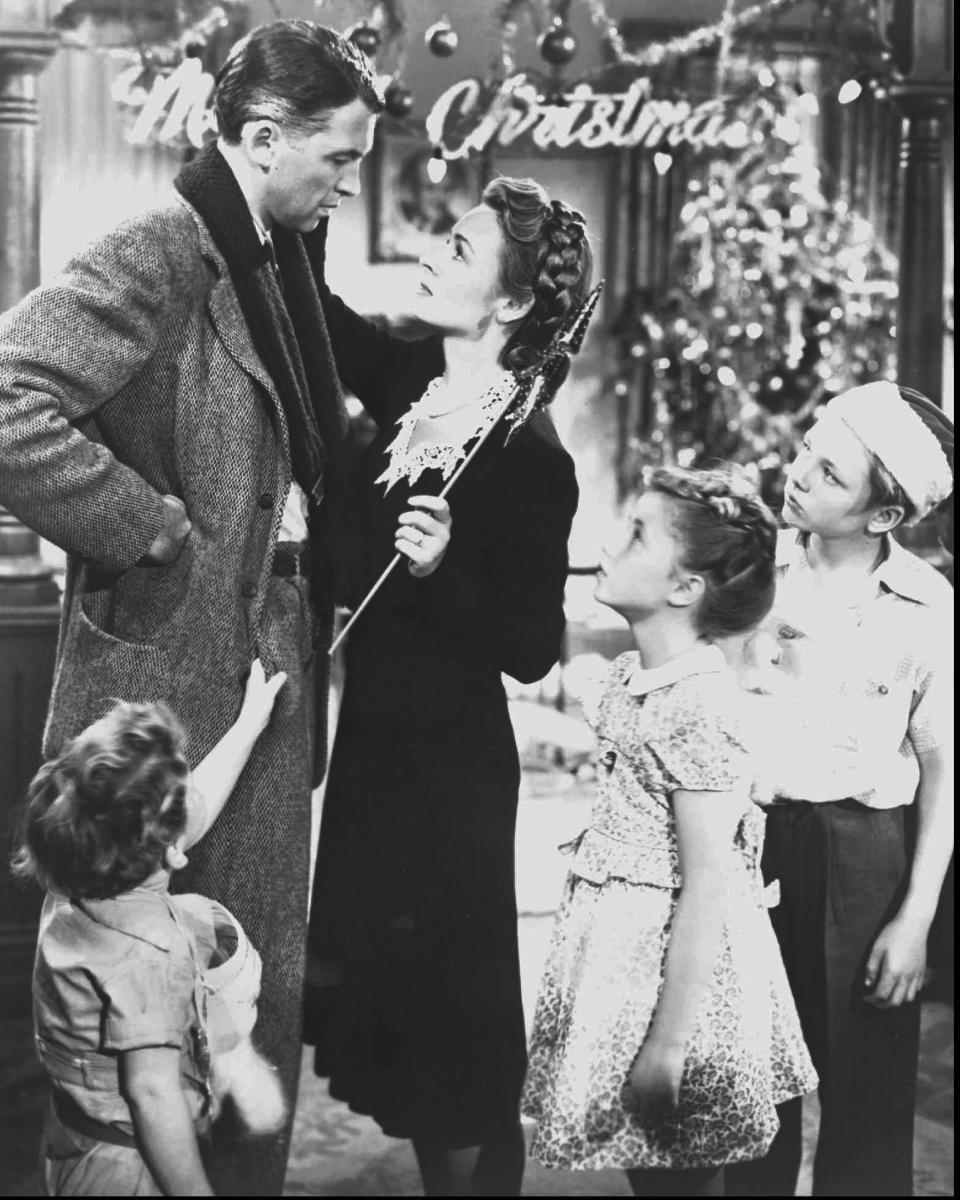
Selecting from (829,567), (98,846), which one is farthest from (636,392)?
(98,846)

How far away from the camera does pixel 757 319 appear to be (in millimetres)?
7656

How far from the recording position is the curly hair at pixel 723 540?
7.04 ft

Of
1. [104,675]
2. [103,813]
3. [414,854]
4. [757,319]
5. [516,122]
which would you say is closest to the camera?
[103,813]

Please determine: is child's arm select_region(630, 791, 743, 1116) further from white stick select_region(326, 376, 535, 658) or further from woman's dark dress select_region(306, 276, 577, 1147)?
white stick select_region(326, 376, 535, 658)

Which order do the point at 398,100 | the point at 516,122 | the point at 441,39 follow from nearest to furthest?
the point at 441,39 < the point at 516,122 < the point at 398,100

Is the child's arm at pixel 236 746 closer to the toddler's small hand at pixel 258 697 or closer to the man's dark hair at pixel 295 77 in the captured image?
the toddler's small hand at pixel 258 697

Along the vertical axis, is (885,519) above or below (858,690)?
above

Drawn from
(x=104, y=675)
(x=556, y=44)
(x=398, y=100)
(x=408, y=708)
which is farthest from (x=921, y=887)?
(x=398, y=100)

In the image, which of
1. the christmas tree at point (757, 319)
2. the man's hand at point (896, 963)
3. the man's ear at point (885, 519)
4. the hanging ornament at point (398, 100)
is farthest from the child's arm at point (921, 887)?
the christmas tree at point (757, 319)

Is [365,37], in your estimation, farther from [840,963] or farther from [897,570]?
[840,963]

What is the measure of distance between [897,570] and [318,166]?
1031mm

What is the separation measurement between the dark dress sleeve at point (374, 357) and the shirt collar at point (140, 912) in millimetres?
815

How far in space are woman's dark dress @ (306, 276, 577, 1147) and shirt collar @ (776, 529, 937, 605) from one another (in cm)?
36

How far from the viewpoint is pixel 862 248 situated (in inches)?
300
